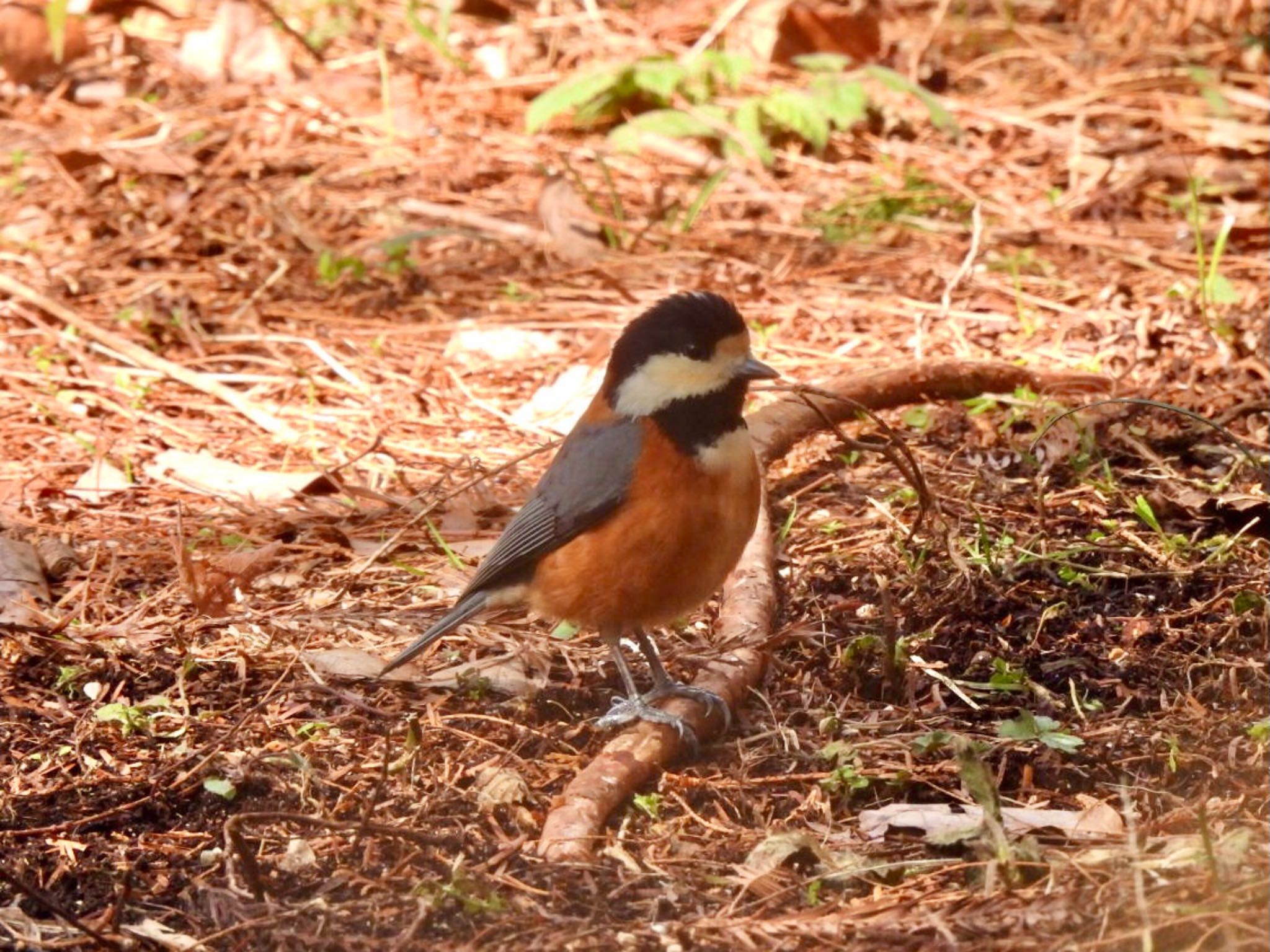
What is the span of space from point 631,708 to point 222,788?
3.07 feet

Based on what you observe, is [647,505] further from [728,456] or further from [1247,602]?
[1247,602]

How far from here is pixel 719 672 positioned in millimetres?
3865

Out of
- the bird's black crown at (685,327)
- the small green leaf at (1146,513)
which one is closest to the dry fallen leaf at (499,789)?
the bird's black crown at (685,327)

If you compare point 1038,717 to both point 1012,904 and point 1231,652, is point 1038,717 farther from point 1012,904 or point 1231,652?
point 1012,904

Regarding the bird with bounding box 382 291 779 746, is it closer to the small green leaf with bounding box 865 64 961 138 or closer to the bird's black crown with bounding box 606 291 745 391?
the bird's black crown with bounding box 606 291 745 391

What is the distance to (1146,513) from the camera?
175 inches

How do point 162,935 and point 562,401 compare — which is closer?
point 162,935

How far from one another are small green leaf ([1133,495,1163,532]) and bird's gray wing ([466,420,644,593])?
153cm

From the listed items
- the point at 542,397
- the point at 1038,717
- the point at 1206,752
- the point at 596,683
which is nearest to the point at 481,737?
the point at 596,683

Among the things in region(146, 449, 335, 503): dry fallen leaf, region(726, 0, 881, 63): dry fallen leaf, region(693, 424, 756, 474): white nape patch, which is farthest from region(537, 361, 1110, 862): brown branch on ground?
region(726, 0, 881, 63): dry fallen leaf

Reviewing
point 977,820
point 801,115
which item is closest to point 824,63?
point 801,115

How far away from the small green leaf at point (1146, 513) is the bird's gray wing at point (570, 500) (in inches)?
60.1

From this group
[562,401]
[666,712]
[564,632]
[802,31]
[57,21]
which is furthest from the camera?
[802,31]

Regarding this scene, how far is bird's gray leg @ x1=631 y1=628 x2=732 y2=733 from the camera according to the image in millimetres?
3732
